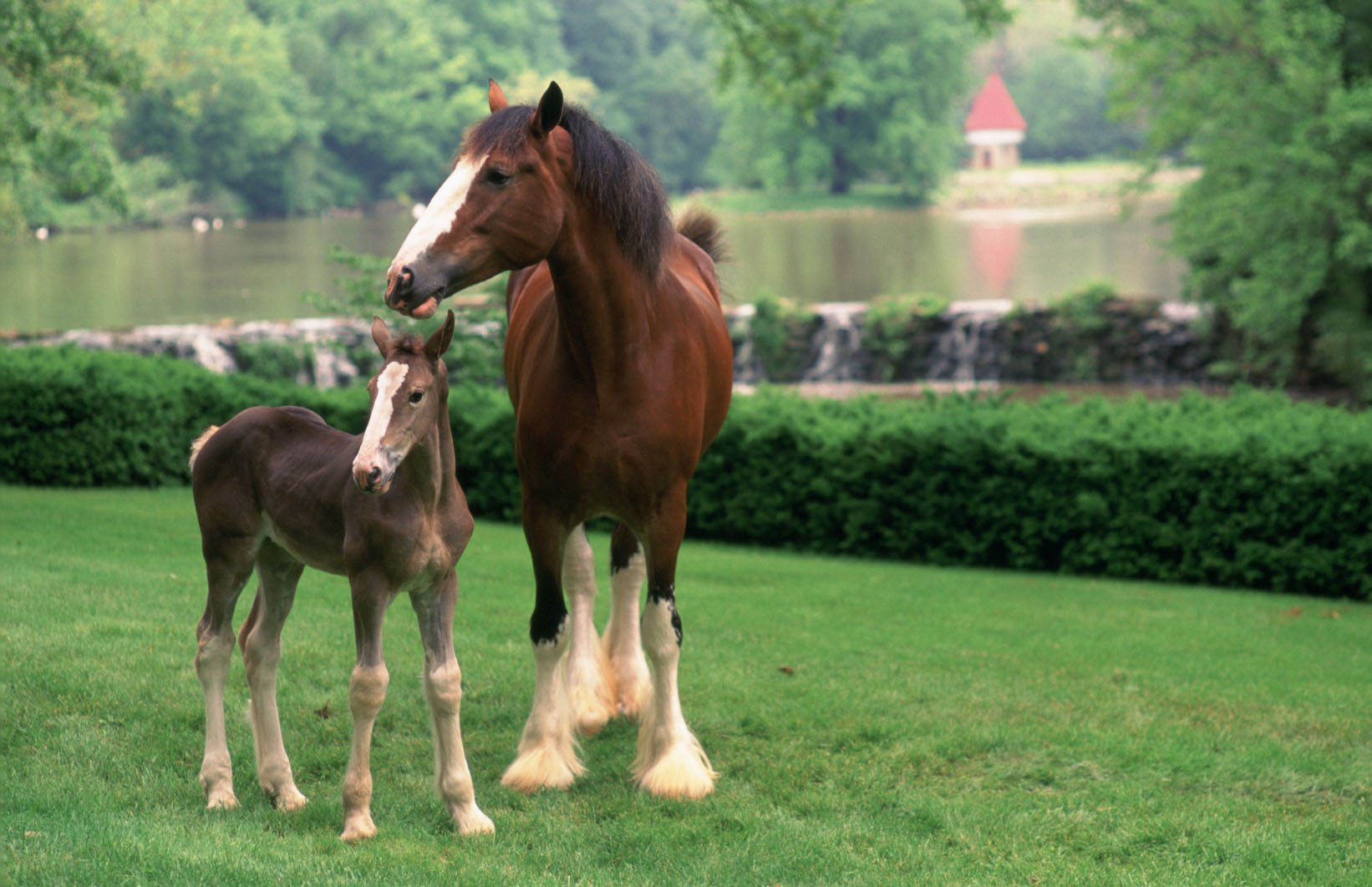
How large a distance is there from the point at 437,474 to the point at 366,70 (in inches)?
2493

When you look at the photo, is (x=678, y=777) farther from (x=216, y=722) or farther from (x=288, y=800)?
(x=216, y=722)

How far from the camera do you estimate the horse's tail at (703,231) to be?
25.8 feet

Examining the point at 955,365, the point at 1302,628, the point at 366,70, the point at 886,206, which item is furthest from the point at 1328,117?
the point at 366,70

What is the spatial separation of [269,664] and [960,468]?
736 centimetres

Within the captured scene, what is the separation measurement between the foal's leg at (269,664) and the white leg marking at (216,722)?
92mm

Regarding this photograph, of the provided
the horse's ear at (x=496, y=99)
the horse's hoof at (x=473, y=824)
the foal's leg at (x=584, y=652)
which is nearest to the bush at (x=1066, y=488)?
the foal's leg at (x=584, y=652)

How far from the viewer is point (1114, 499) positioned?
10617 millimetres

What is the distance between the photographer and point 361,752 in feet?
14.2

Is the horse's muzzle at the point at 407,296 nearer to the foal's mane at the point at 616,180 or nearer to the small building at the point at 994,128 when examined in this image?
the foal's mane at the point at 616,180

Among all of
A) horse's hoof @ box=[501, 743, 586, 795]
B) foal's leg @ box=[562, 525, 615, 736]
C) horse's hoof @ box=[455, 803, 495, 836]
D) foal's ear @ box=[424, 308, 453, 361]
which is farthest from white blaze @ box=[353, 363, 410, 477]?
foal's leg @ box=[562, 525, 615, 736]

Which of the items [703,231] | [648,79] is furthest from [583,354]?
[648,79]

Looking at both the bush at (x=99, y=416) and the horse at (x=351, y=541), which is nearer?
the horse at (x=351, y=541)

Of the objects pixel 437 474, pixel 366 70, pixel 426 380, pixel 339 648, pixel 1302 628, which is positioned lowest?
pixel 1302 628

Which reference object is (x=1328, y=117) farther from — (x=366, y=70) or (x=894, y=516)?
(x=366, y=70)
